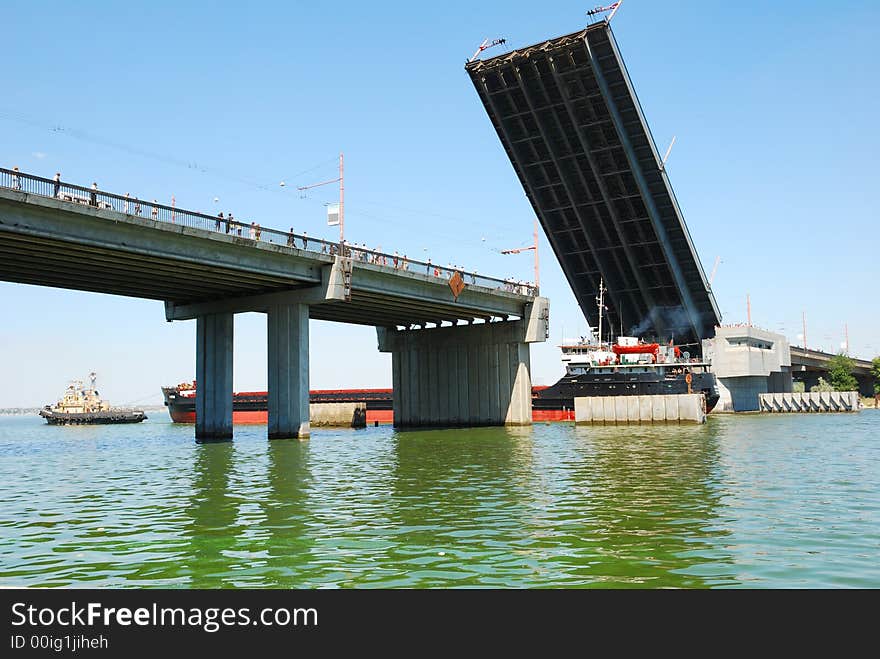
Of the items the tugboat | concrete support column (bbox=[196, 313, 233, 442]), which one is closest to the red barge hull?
the tugboat

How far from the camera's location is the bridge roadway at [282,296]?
33.2 m

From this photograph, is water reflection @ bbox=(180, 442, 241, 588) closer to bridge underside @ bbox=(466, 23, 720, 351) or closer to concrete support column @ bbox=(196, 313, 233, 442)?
concrete support column @ bbox=(196, 313, 233, 442)

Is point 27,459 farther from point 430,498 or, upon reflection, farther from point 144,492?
point 430,498

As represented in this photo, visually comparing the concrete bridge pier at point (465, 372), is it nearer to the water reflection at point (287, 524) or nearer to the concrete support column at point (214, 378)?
the concrete support column at point (214, 378)

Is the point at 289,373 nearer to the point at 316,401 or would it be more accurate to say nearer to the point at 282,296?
the point at 282,296

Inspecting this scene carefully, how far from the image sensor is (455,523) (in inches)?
554

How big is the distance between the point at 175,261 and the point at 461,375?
31146 millimetres

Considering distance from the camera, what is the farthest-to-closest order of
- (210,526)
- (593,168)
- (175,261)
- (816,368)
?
(816,368), (593,168), (175,261), (210,526)

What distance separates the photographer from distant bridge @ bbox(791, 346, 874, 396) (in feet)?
327

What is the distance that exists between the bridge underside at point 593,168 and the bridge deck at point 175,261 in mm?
7831

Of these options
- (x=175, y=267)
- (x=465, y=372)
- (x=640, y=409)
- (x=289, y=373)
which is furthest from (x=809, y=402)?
(x=175, y=267)

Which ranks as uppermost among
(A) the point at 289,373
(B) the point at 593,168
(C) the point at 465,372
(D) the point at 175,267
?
(B) the point at 593,168

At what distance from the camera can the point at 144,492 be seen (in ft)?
66.4
